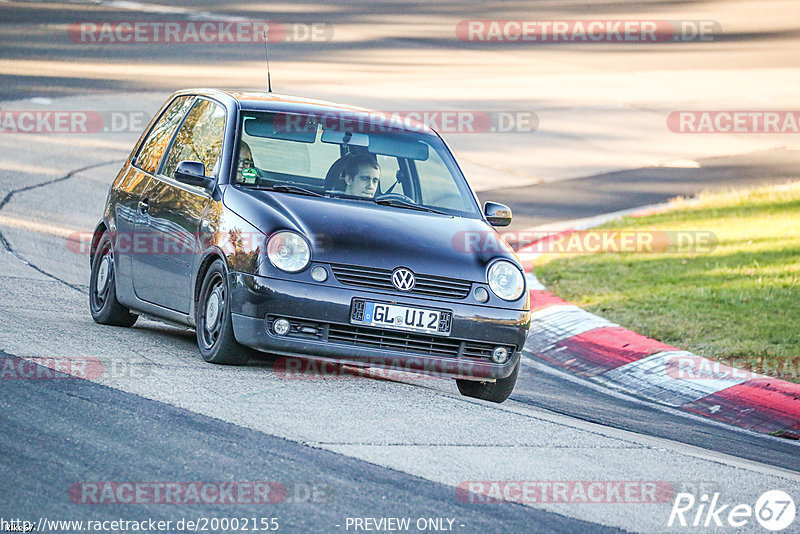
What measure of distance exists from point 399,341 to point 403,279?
0.34m

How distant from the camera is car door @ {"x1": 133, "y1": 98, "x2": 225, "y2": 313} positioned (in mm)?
8102

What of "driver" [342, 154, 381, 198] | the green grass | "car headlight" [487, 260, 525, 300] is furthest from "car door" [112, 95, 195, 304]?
the green grass

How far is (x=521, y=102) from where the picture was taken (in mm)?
23609

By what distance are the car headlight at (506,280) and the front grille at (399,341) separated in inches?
13.1

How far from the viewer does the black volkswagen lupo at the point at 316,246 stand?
728 cm

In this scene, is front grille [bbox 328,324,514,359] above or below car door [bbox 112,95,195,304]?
below

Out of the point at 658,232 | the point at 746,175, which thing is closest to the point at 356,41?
the point at 746,175

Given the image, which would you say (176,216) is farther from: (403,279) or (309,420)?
(309,420)

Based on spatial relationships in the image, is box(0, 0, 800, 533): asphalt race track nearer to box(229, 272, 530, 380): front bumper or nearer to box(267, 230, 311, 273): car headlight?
box(229, 272, 530, 380): front bumper

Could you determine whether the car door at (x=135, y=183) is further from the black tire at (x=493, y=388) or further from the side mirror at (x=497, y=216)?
the black tire at (x=493, y=388)

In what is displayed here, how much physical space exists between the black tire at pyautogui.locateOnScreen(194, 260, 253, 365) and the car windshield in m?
0.65

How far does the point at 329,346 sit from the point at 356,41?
23659 millimetres

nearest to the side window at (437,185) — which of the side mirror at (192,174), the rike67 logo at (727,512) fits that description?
the side mirror at (192,174)

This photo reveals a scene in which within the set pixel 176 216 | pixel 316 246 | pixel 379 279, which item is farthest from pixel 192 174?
pixel 379 279
